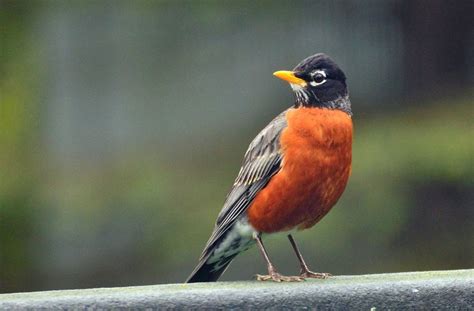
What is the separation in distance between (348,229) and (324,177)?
1.42 meters

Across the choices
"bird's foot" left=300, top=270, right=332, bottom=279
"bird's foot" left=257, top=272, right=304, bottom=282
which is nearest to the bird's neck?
"bird's foot" left=300, top=270, right=332, bottom=279

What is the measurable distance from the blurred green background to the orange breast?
95cm

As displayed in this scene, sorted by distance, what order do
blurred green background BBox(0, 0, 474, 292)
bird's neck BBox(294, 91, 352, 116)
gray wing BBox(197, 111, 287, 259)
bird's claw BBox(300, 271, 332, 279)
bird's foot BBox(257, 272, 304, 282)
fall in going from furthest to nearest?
blurred green background BBox(0, 0, 474, 292), bird's neck BBox(294, 91, 352, 116), gray wing BBox(197, 111, 287, 259), bird's claw BBox(300, 271, 332, 279), bird's foot BBox(257, 272, 304, 282)

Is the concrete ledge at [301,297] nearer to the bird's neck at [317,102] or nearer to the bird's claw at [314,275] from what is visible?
the bird's claw at [314,275]

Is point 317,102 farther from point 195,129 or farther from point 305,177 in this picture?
point 195,129

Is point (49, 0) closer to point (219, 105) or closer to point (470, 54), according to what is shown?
point (219, 105)

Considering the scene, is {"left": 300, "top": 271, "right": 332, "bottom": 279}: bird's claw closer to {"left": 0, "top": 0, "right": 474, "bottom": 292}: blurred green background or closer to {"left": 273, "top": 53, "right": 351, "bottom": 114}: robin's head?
{"left": 273, "top": 53, "right": 351, "bottom": 114}: robin's head

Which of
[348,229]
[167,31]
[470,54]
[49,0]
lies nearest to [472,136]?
[348,229]

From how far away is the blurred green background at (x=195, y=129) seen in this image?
5.74 metres

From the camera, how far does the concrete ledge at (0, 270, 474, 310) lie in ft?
10.8

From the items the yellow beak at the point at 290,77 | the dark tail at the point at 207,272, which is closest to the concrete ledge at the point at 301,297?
the dark tail at the point at 207,272

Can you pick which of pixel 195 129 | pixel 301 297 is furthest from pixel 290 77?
pixel 195 129

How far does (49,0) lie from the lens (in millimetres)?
7031

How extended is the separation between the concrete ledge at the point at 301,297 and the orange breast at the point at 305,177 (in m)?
0.90
